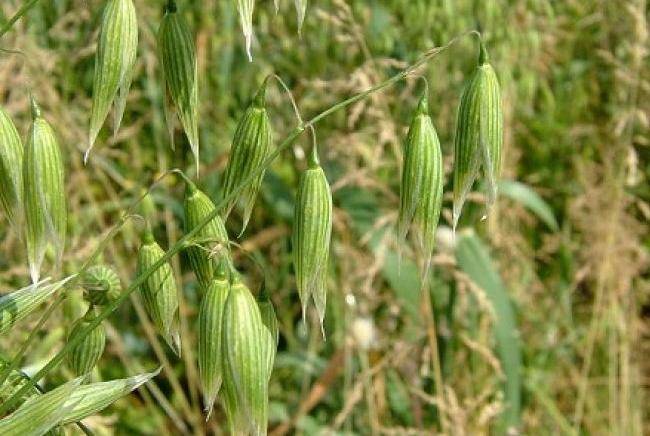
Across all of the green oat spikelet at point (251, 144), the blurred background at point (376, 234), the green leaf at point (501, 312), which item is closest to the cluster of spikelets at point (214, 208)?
the green oat spikelet at point (251, 144)

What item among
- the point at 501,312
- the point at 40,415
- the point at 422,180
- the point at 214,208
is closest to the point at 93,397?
the point at 40,415

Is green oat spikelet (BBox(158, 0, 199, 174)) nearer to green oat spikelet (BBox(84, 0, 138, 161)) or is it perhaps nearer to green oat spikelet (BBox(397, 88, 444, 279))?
green oat spikelet (BBox(84, 0, 138, 161))

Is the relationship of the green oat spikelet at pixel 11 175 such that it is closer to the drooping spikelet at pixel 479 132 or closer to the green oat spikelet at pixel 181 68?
the green oat spikelet at pixel 181 68

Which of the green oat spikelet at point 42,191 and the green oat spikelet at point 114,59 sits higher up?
the green oat spikelet at point 114,59

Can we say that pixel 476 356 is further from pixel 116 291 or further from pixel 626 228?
pixel 116 291

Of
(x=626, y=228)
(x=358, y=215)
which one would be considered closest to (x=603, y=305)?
(x=626, y=228)

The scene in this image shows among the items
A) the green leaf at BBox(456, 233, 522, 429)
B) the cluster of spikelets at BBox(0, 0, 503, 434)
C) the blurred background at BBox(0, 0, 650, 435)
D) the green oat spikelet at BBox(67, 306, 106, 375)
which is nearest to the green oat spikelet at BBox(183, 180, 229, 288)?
the cluster of spikelets at BBox(0, 0, 503, 434)
